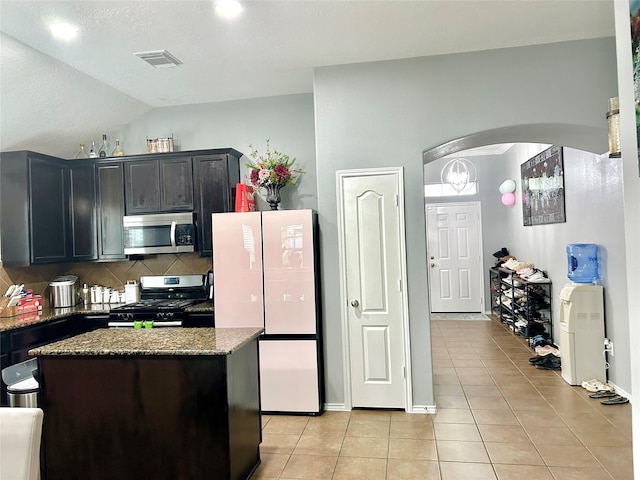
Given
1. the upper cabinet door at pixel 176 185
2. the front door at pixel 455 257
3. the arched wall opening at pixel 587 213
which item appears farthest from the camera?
the front door at pixel 455 257

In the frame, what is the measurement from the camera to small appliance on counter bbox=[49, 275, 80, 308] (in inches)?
174

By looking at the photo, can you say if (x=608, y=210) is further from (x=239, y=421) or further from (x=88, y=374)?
(x=88, y=374)

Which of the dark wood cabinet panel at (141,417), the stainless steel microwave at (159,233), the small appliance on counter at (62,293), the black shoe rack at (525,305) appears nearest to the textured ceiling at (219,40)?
the stainless steel microwave at (159,233)

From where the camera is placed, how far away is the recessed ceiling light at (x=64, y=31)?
2873 millimetres

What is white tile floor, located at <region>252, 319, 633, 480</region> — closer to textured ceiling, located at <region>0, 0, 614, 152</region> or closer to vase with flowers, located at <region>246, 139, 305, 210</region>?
vase with flowers, located at <region>246, 139, 305, 210</region>

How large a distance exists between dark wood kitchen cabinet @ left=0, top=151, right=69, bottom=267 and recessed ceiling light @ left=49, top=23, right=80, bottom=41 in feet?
4.72

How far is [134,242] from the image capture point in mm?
4277

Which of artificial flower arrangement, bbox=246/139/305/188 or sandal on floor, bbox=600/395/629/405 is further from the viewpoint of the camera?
artificial flower arrangement, bbox=246/139/305/188

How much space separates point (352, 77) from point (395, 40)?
21.3 inches

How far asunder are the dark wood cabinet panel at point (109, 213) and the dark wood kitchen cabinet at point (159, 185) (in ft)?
0.48

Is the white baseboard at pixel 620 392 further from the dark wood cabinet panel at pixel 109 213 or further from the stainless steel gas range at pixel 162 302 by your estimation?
the dark wood cabinet panel at pixel 109 213

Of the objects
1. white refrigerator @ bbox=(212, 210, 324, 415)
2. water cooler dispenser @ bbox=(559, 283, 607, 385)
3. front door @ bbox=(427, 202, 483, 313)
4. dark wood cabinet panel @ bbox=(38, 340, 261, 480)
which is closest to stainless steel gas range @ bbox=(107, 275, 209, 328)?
white refrigerator @ bbox=(212, 210, 324, 415)

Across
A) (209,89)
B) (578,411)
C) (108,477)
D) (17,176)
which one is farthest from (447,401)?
(17,176)

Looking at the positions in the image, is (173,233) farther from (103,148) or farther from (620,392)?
(620,392)
